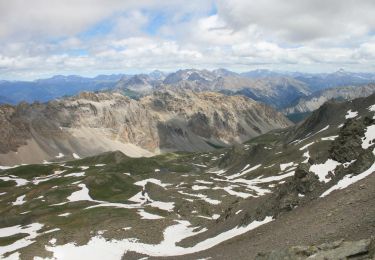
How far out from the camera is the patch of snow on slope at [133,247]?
184 feet

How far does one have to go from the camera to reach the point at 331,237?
3334 cm

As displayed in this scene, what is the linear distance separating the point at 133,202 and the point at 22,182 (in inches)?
3578

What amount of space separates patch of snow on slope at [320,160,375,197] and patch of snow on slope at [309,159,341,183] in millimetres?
5816

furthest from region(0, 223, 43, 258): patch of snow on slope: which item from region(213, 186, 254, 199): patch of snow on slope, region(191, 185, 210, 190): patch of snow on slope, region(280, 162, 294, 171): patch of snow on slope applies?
region(280, 162, 294, 171): patch of snow on slope

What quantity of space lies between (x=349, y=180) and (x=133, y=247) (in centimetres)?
3152

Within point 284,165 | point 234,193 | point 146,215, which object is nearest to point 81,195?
point 234,193

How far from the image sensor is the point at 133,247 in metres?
63.6

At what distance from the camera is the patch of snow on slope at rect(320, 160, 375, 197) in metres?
48.4

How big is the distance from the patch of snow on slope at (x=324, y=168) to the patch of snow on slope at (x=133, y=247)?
377 inches

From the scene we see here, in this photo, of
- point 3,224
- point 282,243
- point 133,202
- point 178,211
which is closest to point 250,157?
point 133,202

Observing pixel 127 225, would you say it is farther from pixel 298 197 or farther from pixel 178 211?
pixel 298 197

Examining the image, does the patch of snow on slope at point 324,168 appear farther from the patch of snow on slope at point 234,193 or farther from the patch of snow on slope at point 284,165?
the patch of snow on slope at point 284,165

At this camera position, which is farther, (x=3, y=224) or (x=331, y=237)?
(x=3, y=224)

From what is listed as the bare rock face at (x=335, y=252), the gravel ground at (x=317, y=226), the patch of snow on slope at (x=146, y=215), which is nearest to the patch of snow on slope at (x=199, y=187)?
the patch of snow on slope at (x=146, y=215)
